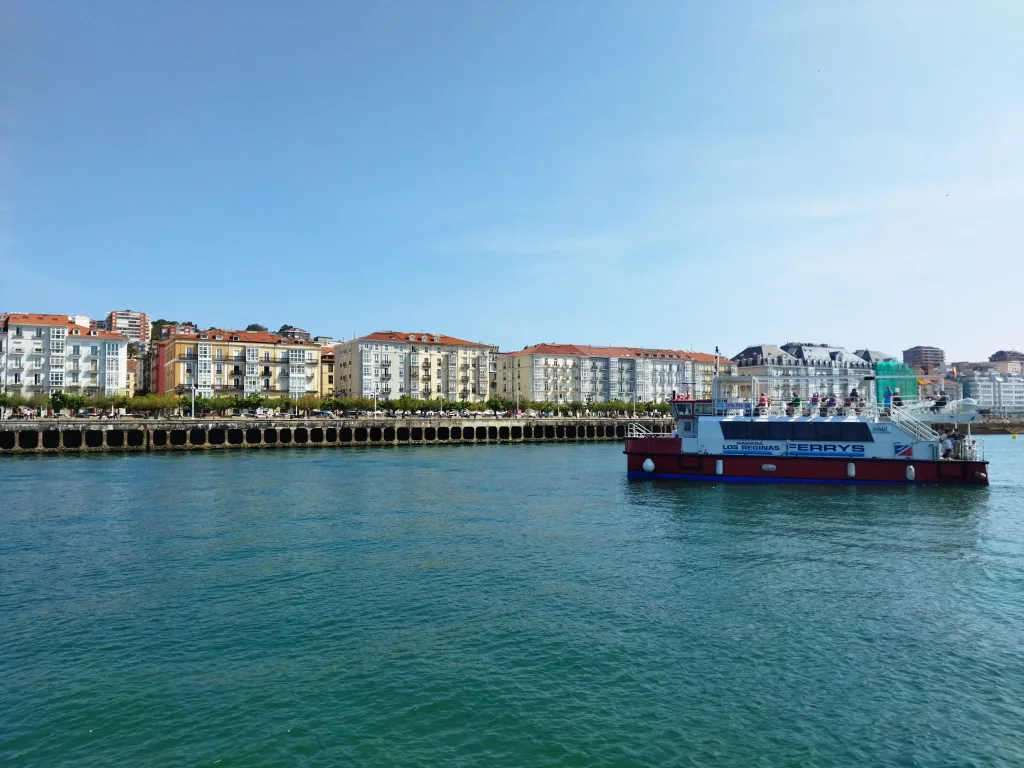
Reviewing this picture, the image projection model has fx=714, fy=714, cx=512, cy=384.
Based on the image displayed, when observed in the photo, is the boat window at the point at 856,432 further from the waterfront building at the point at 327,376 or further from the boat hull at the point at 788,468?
the waterfront building at the point at 327,376

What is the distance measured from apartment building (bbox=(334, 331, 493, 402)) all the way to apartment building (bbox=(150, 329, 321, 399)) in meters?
8.07

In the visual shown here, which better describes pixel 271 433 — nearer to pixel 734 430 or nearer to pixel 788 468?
pixel 734 430

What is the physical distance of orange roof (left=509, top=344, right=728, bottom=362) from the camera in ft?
541

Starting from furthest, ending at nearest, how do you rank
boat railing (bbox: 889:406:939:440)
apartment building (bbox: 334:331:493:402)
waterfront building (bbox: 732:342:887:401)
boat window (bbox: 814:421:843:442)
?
waterfront building (bbox: 732:342:887:401) < apartment building (bbox: 334:331:493:402) < boat window (bbox: 814:421:843:442) < boat railing (bbox: 889:406:939:440)

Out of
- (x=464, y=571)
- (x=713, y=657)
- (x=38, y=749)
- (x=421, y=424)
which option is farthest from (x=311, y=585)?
(x=421, y=424)

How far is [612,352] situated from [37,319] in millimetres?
115922

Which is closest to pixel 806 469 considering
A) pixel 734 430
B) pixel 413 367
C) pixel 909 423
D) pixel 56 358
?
pixel 734 430

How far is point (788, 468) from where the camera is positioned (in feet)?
163

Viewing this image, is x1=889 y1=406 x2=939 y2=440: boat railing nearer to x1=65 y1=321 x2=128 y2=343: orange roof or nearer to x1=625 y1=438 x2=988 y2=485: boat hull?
x1=625 y1=438 x2=988 y2=485: boat hull

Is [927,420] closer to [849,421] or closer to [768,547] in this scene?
[849,421]

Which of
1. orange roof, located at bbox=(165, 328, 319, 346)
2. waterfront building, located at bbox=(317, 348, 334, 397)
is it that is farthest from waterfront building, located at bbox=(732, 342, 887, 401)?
orange roof, located at bbox=(165, 328, 319, 346)

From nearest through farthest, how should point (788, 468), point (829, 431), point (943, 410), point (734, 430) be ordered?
point (943, 410) < point (829, 431) < point (788, 468) < point (734, 430)

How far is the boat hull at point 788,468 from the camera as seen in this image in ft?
155

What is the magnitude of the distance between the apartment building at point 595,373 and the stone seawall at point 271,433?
36.5 metres
